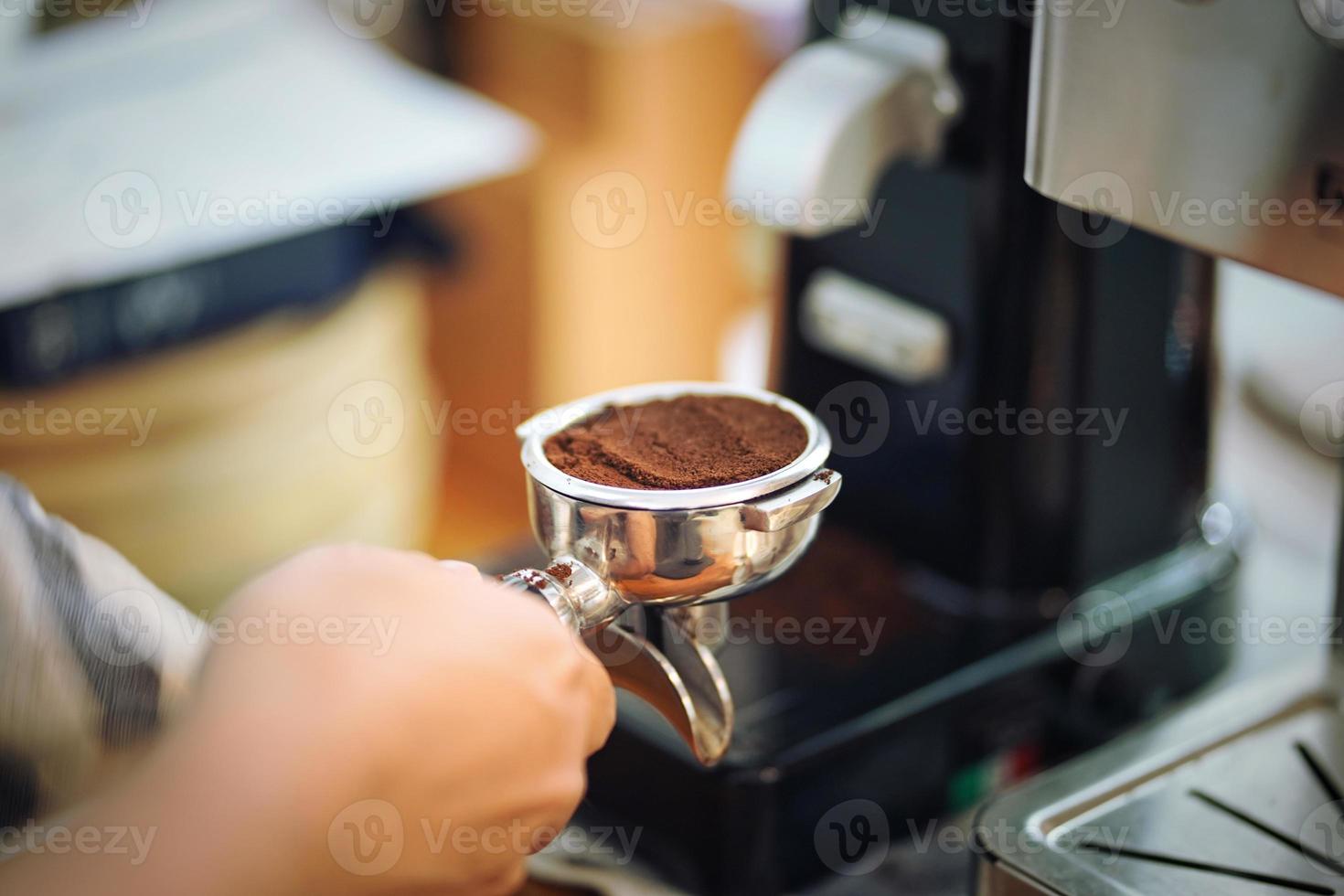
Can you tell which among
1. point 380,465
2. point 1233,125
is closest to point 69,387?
point 380,465

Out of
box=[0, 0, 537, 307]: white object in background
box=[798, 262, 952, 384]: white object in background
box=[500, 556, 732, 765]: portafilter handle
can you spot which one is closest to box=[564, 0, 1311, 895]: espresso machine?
box=[798, 262, 952, 384]: white object in background

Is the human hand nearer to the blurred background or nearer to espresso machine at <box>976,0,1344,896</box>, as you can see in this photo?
espresso machine at <box>976,0,1344,896</box>

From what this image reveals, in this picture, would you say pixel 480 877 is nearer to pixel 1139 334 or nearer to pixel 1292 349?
pixel 1139 334

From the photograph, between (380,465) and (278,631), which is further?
(380,465)

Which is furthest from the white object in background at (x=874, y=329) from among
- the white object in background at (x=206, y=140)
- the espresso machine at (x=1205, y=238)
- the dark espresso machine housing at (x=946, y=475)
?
the white object in background at (x=206, y=140)

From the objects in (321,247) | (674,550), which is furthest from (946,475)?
(321,247)
